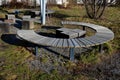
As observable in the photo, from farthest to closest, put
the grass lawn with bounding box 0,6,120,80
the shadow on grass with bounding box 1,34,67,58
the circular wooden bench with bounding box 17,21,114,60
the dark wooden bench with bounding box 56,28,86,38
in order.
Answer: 1. the shadow on grass with bounding box 1,34,67,58
2. the dark wooden bench with bounding box 56,28,86,38
3. the circular wooden bench with bounding box 17,21,114,60
4. the grass lawn with bounding box 0,6,120,80

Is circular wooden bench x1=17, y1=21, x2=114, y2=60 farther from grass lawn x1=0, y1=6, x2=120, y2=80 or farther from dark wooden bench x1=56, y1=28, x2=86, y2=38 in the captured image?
dark wooden bench x1=56, y1=28, x2=86, y2=38

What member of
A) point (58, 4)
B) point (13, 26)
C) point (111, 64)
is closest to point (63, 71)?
point (111, 64)

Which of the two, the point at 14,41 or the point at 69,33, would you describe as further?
the point at 14,41

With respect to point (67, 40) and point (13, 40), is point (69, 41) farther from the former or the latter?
point (13, 40)

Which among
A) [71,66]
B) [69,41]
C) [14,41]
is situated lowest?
[71,66]

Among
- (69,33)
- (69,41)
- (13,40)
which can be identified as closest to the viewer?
(69,41)

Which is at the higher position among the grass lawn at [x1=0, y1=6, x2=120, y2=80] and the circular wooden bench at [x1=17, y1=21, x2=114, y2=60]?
the circular wooden bench at [x1=17, y1=21, x2=114, y2=60]

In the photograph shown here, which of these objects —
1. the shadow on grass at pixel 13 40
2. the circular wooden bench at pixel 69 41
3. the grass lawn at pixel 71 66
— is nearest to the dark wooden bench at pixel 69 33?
the circular wooden bench at pixel 69 41

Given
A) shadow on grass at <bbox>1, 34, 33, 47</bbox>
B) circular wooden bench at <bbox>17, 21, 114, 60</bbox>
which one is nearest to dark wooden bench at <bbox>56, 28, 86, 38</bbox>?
circular wooden bench at <bbox>17, 21, 114, 60</bbox>

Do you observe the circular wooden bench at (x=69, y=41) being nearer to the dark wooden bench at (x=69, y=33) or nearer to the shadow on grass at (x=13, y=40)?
the shadow on grass at (x=13, y=40)

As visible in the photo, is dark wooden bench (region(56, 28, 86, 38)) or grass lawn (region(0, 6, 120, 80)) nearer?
grass lawn (region(0, 6, 120, 80))

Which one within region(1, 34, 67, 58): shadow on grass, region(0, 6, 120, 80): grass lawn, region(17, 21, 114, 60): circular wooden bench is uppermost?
region(17, 21, 114, 60): circular wooden bench

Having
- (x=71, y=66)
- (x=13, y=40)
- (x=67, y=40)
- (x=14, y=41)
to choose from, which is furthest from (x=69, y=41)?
(x=13, y=40)

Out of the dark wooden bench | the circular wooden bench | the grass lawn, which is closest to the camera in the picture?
the grass lawn
